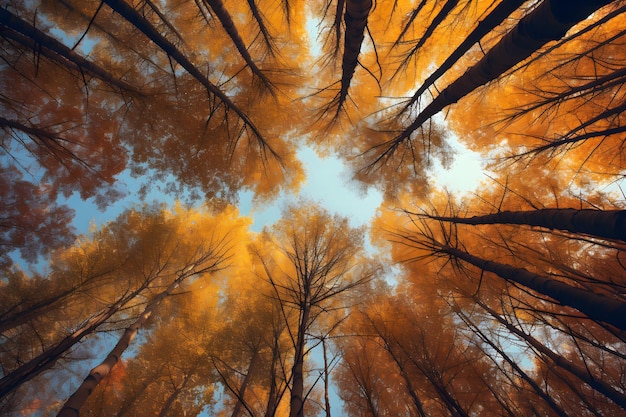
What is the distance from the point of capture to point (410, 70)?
364 inches

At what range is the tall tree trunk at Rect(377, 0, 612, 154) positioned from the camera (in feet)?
5.88

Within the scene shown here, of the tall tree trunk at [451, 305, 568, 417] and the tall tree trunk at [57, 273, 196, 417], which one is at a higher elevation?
the tall tree trunk at [451, 305, 568, 417]

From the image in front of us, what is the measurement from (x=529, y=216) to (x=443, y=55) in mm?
7869

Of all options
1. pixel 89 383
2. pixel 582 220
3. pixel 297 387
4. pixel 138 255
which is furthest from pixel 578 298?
pixel 138 255

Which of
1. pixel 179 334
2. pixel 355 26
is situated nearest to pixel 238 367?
pixel 179 334

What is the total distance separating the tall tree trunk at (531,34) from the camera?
5.88 ft

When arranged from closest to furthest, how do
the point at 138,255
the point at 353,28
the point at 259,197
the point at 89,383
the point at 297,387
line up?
the point at 297,387
the point at 353,28
the point at 89,383
the point at 138,255
the point at 259,197

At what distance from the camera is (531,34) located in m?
2.20

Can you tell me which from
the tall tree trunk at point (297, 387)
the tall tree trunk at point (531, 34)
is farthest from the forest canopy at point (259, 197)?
the tall tree trunk at point (297, 387)

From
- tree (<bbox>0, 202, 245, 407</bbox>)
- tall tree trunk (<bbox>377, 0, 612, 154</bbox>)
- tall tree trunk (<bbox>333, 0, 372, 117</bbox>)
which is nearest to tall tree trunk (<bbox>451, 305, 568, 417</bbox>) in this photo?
tall tree trunk (<bbox>377, 0, 612, 154</bbox>)

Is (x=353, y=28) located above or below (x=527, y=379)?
above

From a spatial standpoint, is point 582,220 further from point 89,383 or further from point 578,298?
point 89,383

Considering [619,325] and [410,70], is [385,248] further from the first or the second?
[619,325]

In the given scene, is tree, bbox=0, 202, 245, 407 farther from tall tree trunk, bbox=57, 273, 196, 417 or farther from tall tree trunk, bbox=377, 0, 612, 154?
tall tree trunk, bbox=377, 0, 612, 154
